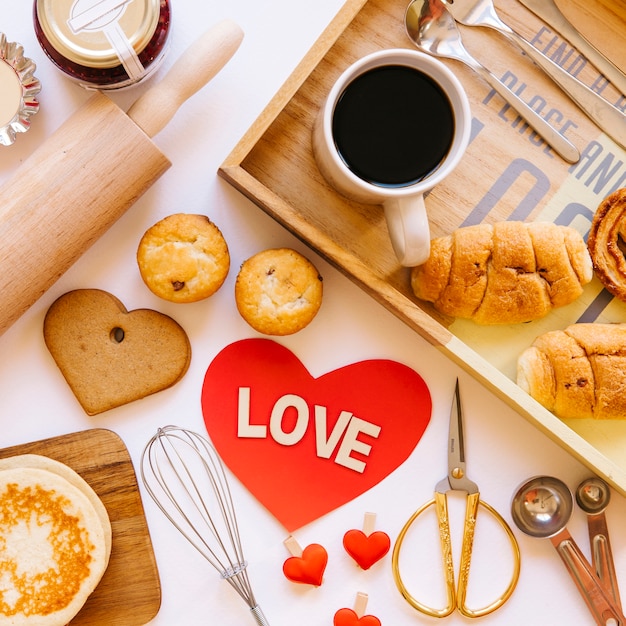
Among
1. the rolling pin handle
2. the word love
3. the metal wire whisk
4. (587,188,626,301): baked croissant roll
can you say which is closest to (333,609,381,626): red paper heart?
the metal wire whisk

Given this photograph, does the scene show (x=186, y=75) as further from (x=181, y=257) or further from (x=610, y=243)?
(x=610, y=243)

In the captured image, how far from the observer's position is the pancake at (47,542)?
0.97 m

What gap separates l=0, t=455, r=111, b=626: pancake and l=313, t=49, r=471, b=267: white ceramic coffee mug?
603 mm

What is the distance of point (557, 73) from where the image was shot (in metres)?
0.98

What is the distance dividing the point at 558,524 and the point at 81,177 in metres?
0.88

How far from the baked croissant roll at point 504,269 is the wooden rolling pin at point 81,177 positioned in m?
0.40

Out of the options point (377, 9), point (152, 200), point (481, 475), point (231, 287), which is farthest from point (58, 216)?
point (481, 475)

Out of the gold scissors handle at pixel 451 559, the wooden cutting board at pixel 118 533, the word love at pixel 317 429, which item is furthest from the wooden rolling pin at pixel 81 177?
the gold scissors handle at pixel 451 559

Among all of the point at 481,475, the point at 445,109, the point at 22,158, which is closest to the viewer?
the point at 445,109

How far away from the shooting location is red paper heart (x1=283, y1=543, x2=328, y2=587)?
1.01 metres

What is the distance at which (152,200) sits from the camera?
979 millimetres

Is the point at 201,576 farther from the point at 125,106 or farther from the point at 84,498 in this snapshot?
the point at 125,106

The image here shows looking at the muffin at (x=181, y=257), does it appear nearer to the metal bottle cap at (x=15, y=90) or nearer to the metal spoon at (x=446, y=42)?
the metal bottle cap at (x=15, y=90)

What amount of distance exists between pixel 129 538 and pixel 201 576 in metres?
0.13
